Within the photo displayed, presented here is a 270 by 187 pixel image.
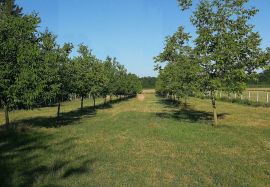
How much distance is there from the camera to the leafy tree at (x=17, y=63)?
62.6ft

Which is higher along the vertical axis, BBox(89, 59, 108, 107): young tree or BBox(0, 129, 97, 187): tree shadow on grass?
BBox(89, 59, 108, 107): young tree

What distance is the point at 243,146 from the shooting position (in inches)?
615

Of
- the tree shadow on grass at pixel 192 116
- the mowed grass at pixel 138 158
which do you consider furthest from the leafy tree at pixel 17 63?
the tree shadow on grass at pixel 192 116

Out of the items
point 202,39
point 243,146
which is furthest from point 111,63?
point 243,146

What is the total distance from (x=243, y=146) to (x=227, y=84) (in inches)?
254

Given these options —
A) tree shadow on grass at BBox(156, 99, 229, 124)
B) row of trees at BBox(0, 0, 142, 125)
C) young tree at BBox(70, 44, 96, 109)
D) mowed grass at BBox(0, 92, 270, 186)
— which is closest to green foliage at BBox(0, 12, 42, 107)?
row of trees at BBox(0, 0, 142, 125)

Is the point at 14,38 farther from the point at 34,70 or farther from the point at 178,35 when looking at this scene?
the point at 178,35

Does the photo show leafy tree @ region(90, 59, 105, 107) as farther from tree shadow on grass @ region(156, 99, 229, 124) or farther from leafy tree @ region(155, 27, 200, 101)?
leafy tree @ region(155, 27, 200, 101)

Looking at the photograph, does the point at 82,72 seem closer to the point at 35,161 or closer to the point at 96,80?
the point at 96,80

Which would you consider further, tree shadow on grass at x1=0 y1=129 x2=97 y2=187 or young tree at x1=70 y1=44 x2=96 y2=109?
young tree at x1=70 y1=44 x2=96 y2=109

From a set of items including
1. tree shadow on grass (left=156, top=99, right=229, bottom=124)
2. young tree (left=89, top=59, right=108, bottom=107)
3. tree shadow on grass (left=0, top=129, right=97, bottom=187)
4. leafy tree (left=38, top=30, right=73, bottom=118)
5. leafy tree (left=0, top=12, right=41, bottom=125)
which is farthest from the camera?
young tree (left=89, top=59, right=108, bottom=107)

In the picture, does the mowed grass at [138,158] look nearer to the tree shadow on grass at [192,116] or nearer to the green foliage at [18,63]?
the green foliage at [18,63]

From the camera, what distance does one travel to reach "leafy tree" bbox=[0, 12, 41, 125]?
19094 mm

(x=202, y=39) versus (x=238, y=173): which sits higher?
(x=202, y=39)
